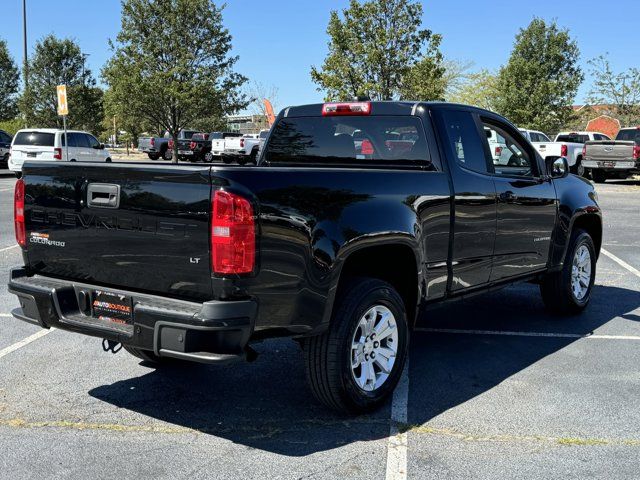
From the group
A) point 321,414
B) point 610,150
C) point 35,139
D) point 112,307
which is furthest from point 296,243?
point 610,150

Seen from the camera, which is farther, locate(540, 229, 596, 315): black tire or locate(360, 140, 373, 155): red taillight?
locate(540, 229, 596, 315): black tire

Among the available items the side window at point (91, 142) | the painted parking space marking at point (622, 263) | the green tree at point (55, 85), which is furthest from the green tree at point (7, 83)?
the painted parking space marking at point (622, 263)

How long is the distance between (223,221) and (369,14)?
29.5m

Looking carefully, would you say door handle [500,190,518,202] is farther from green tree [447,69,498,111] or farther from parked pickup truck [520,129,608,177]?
green tree [447,69,498,111]

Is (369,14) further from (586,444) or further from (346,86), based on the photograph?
(586,444)

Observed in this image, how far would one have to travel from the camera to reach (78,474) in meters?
3.40

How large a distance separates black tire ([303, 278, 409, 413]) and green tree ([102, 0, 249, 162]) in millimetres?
28148

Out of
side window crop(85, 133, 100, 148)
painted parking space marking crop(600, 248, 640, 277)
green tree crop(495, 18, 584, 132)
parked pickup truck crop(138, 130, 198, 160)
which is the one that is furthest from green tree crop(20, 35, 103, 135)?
painted parking space marking crop(600, 248, 640, 277)

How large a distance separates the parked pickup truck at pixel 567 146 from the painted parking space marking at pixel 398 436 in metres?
22.3

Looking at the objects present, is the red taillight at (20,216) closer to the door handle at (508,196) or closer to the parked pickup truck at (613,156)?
the door handle at (508,196)

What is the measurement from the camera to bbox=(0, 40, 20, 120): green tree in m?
45.8

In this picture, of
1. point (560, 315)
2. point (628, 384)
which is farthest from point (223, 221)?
point (560, 315)

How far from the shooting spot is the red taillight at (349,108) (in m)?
5.19

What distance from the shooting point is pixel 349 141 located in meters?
5.25
